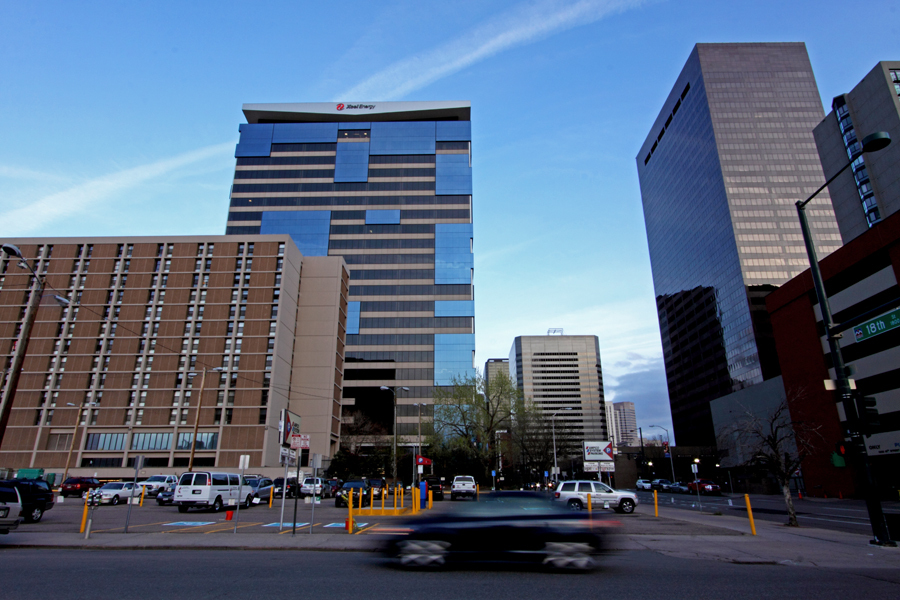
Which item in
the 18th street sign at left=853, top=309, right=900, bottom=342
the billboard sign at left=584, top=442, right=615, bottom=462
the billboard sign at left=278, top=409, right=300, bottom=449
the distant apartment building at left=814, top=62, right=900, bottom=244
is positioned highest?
the distant apartment building at left=814, top=62, right=900, bottom=244

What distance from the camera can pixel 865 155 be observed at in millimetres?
75688

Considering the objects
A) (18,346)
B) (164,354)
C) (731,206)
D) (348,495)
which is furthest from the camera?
(731,206)

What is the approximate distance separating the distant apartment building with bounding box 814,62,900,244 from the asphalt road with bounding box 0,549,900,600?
3120 inches

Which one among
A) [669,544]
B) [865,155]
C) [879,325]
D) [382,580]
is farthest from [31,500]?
[865,155]

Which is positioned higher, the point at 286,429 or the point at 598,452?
the point at 286,429

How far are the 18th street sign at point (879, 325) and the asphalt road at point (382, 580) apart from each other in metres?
6.26

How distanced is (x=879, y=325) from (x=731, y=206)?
345 feet

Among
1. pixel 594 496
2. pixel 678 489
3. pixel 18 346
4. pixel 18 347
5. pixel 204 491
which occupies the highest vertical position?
pixel 18 346

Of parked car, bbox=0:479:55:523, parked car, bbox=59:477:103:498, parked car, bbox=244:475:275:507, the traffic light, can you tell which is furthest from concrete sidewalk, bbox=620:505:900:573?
parked car, bbox=59:477:103:498

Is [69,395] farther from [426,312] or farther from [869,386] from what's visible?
[869,386]

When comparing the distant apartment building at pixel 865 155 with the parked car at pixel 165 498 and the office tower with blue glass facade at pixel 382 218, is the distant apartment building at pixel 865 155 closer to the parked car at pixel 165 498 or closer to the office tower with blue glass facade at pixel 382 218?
the office tower with blue glass facade at pixel 382 218

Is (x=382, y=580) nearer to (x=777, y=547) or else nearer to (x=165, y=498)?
(x=777, y=547)

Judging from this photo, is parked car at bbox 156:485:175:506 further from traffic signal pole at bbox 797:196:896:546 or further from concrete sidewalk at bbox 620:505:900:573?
traffic signal pole at bbox 797:196:896:546

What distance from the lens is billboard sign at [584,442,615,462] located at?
2964 centimetres
